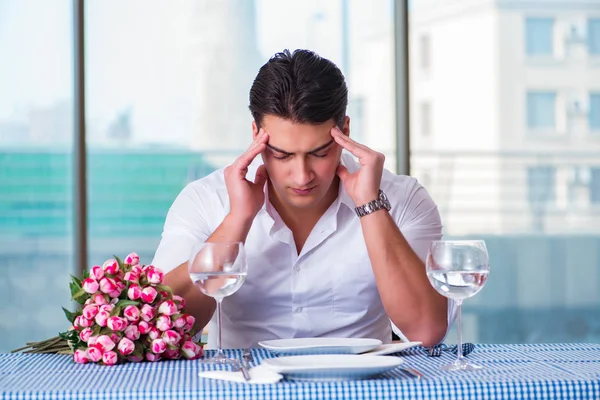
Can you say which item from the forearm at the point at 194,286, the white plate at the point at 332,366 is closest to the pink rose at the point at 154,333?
the white plate at the point at 332,366

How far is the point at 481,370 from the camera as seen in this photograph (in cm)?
132

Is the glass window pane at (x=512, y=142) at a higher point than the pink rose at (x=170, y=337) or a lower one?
higher

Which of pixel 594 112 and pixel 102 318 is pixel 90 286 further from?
pixel 594 112

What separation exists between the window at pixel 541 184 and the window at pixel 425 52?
2.74ft

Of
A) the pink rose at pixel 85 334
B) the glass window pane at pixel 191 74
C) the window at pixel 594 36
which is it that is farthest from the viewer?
the window at pixel 594 36

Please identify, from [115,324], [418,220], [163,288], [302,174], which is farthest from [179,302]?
[418,220]

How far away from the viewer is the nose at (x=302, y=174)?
1812 mm

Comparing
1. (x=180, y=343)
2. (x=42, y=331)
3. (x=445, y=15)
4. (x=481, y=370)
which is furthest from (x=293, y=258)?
(x=445, y=15)

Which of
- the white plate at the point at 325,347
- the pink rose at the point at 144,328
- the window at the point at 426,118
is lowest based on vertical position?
the white plate at the point at 325,347

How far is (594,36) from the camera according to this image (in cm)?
488

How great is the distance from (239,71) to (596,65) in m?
2.13

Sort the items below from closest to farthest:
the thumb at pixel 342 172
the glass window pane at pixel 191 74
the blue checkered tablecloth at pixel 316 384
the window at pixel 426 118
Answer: the blue checkered tablecloth at pixel 316 384, the thumb at pixel 342 172, the glass window pane at pixel 191 74, the window at pixel 426 118

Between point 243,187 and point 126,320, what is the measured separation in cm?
53

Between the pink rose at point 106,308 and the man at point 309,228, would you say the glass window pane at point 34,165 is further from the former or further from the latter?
the pink rose at point 106,308
